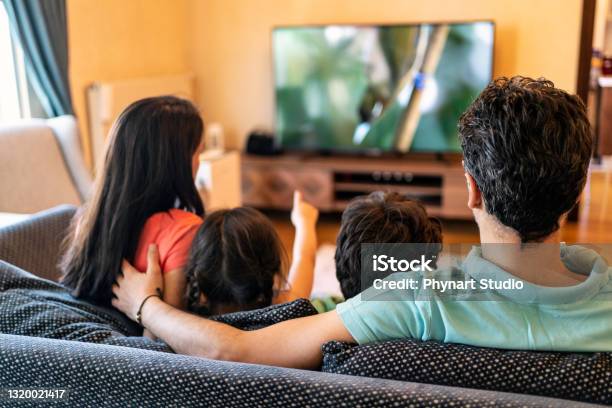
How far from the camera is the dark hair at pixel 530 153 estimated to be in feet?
2.71

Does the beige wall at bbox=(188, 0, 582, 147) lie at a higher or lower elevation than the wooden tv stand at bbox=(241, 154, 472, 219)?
higher

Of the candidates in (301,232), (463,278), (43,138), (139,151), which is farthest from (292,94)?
(463,278)

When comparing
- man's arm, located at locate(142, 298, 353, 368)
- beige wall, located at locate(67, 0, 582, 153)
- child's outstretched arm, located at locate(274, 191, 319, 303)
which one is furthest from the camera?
beige wall, located at locate(67, 0, 582, 153)

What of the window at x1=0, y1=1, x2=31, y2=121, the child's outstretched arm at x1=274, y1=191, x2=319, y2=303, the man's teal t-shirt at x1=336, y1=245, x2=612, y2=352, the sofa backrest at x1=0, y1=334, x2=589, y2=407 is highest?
the window at x1=0, y1=1, x2=31, y2=121

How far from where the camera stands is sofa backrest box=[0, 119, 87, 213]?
99.0 inches

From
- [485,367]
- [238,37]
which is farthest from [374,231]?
[238,37]

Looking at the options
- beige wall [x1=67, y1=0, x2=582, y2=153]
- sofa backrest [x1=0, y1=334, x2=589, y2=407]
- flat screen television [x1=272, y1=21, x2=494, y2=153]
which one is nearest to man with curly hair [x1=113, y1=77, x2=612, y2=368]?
sofa backrest [x1=0, y1=334, x2=589, y2=407]

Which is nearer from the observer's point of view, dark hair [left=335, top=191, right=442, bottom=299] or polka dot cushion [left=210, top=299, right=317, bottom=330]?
polka dot cushion [left=210, top=299, right=317, bottom=330]

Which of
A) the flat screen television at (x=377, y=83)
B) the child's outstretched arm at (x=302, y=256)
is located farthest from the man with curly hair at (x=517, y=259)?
the flat screen television at (x=377, y=83)

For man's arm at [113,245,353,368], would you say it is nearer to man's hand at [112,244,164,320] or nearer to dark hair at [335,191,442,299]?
man's hand at [112,244,164,320]

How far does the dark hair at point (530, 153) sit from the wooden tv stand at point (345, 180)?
3.10 meters

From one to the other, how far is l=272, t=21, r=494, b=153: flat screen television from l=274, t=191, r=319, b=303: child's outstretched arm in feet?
7.87

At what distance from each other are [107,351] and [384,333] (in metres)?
0.43

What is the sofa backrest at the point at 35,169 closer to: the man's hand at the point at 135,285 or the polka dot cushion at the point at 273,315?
the man's hand at the point at 135,285
